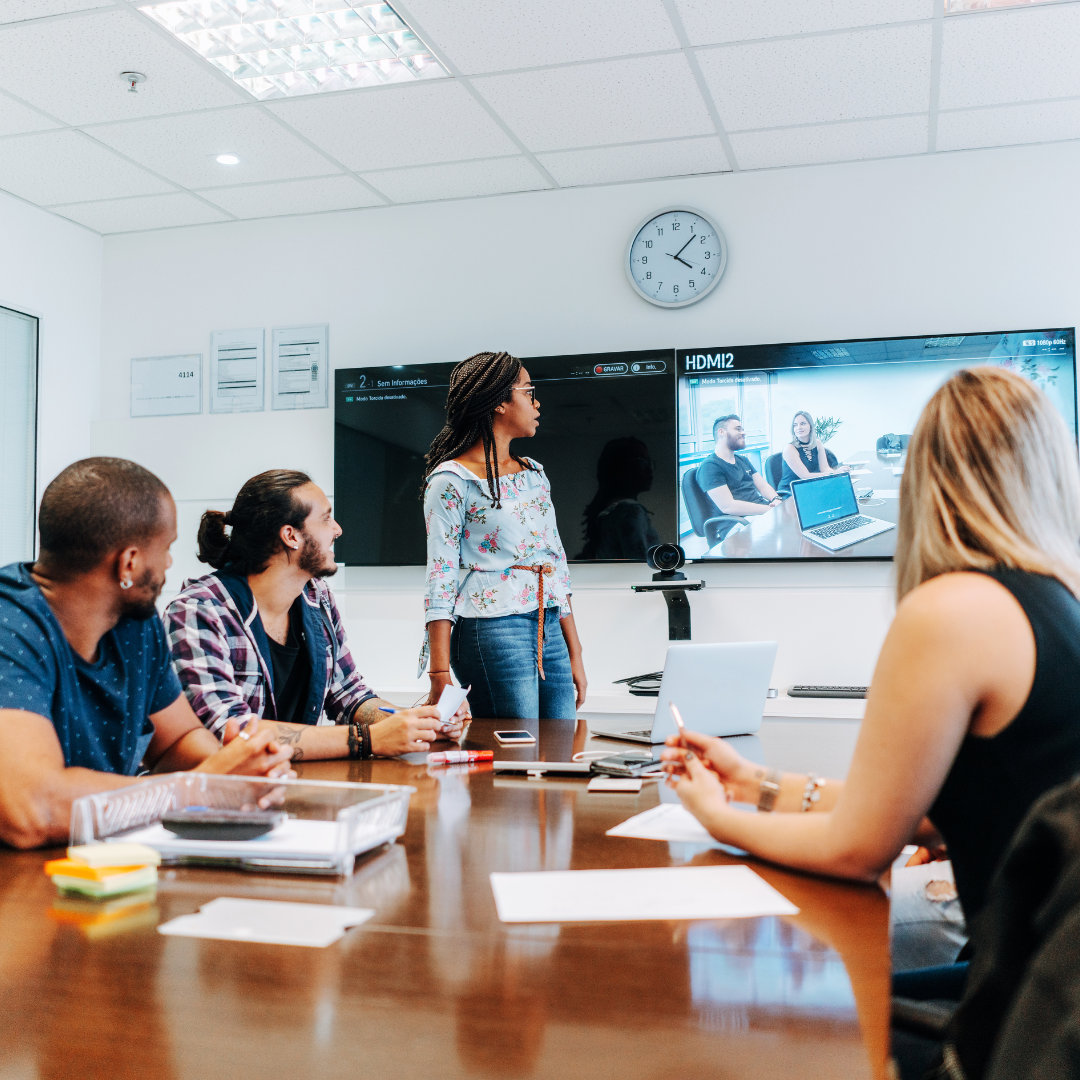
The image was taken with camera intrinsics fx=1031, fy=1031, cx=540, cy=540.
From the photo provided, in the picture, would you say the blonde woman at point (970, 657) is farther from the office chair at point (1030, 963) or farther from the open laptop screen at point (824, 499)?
the open laptop screen at point (824, 499)

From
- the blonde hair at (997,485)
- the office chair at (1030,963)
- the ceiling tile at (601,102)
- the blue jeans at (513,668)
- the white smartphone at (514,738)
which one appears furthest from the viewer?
the ceiling tile at (601,102)

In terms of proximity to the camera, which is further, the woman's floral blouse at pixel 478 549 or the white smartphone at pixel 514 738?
the woman's floral blouse at pixel 478 549

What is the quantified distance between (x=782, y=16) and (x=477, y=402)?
141cm

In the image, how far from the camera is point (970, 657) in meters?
0.96

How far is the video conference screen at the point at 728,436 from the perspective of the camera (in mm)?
3742

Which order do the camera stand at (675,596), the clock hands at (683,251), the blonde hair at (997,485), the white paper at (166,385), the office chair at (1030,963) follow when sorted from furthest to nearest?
the white paper at (166,385) → the clock hands at (683,251) → the camera stand at (675,596) → the blonde hair at (997,485) → the office chair at (1030,963)

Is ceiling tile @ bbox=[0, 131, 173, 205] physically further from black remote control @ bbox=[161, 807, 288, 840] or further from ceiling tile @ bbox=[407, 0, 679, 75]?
black remote control @ bbox=[161, 807, 288, 840]

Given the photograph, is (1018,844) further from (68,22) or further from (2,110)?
(2,110)

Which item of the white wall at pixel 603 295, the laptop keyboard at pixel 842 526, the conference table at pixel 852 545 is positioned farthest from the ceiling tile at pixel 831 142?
the laptop keyboard at pixel 842 526

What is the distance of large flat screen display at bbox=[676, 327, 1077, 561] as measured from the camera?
12.2 feet

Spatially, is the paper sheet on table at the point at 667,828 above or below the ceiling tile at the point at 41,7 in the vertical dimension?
below

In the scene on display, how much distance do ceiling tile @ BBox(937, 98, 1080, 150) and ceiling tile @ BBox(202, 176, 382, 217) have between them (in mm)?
2209

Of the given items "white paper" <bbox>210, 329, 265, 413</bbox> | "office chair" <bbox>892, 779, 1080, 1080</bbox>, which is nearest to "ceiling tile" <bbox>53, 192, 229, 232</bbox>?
"white paper" <bbox>210, 329, 265, 413</bbox>

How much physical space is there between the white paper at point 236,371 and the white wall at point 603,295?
67 mm
